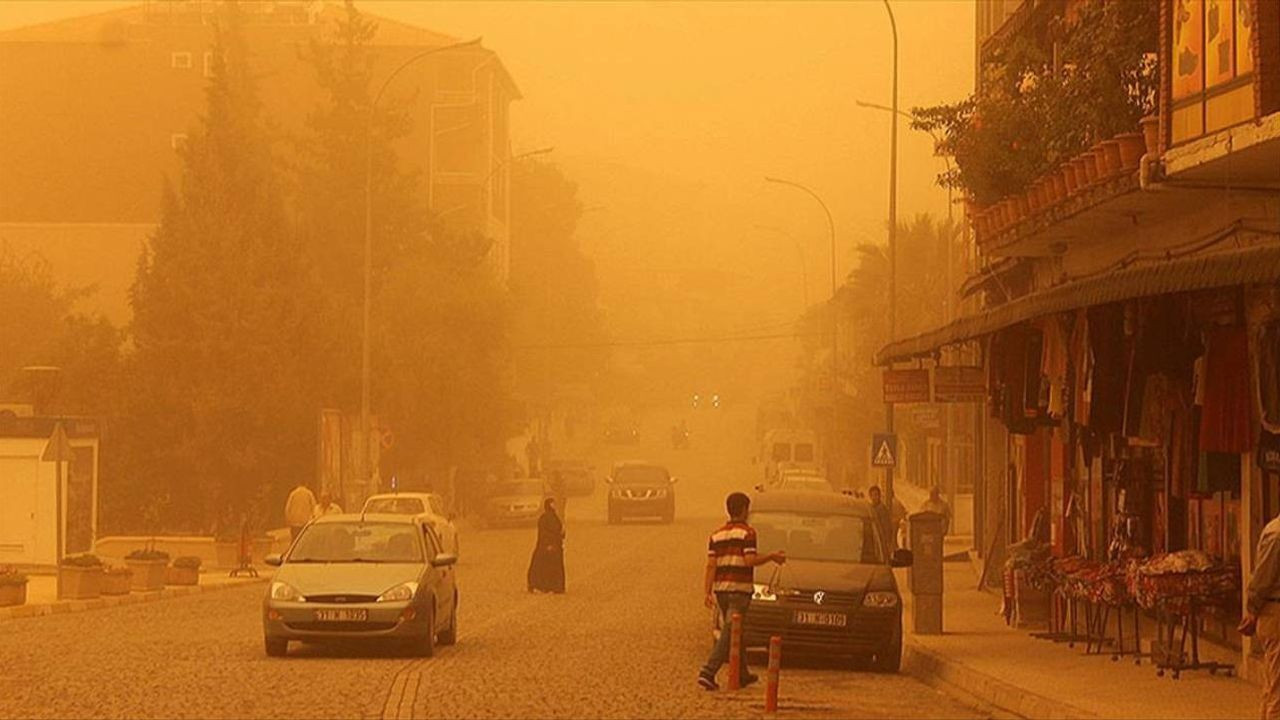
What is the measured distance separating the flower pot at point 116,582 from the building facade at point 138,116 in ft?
166

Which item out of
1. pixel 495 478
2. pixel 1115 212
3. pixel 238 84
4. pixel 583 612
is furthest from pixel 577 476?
pixel 1115 212

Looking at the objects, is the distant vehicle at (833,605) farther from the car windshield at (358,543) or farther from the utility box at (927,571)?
the car windshield at (358,543)

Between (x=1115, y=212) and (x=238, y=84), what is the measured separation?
6349cm

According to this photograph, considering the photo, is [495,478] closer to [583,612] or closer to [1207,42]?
[583,612]

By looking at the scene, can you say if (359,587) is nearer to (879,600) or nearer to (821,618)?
(821,618)

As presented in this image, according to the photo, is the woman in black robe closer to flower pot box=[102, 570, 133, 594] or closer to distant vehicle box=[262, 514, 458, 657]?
flower pot box=[102, 570, 133, 594]

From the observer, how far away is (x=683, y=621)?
96.9 feet

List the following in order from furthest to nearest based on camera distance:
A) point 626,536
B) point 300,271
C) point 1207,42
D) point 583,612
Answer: point 626,536 → point 300,271 → point 583,612 → point 1207,42

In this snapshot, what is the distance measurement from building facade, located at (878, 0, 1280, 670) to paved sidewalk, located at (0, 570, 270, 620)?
40.7ft

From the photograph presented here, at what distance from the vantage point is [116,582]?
3384 cm

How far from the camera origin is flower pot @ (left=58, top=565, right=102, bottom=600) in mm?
32438

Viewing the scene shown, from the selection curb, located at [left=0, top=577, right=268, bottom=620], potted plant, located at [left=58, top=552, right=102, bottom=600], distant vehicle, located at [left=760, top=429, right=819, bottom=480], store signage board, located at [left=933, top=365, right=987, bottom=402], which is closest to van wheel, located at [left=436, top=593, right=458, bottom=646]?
curb, located at [left=0, top=577, right=268, bottom=620]

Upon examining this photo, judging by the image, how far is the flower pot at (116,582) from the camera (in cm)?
3347

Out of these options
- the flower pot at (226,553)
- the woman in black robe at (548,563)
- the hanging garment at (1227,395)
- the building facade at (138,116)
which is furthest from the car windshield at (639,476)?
the hanging garment at (1227,395)
